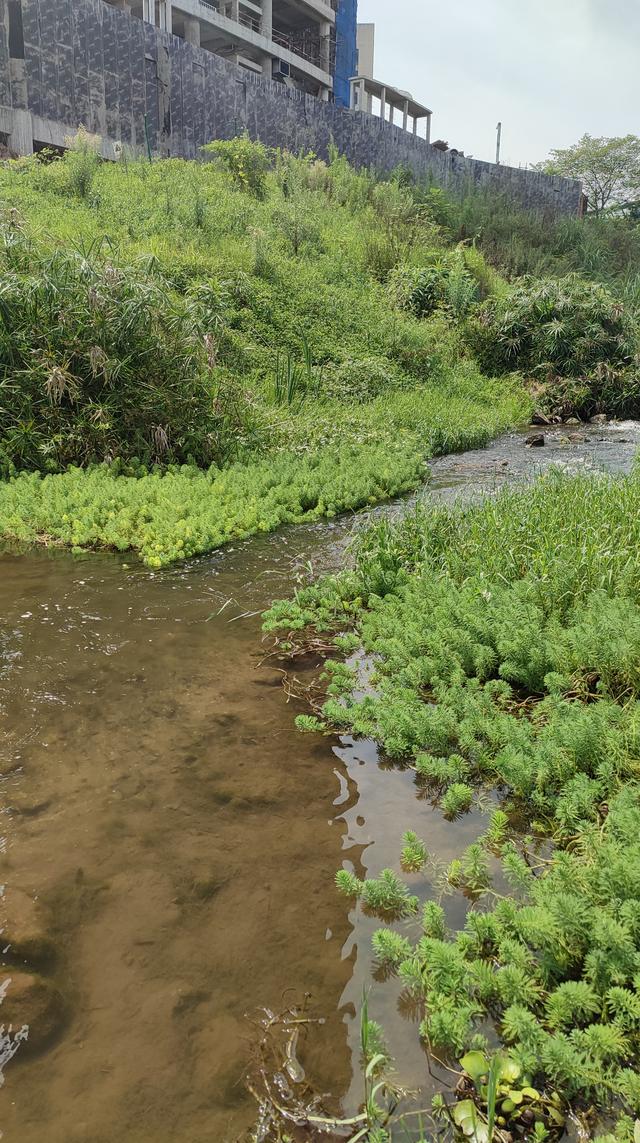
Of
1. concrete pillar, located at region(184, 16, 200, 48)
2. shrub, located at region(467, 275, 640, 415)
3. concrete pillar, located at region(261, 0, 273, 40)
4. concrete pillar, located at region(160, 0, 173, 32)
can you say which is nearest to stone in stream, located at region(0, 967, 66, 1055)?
shrub, located at region(467, 275, 640, 415)

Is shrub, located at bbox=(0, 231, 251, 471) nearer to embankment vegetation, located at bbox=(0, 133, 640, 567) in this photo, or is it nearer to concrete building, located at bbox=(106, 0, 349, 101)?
embankment vegetation, located at bbox=(0, 133, 640, 567)

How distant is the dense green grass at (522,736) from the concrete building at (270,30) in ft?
95.8

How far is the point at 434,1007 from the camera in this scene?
1.92 meters

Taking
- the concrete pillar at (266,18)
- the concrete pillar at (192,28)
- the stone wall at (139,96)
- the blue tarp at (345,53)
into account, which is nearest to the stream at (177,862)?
the stone wall at (139,96)

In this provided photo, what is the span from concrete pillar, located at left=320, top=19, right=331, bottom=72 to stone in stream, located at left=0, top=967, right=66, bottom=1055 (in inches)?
1611

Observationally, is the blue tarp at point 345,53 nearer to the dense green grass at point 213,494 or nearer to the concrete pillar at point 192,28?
the concrete pillar at point 192,28

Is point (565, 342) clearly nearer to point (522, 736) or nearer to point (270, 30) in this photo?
point (522, 736)

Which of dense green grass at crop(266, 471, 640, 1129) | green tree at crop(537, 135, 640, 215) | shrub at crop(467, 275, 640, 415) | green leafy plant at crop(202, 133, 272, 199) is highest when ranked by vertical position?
green tree at crop(537, 135, 640, 215)

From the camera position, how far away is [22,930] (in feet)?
7.33

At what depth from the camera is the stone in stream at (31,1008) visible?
1.91m

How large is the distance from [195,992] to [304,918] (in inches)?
15.9

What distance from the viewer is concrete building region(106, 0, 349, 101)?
27984mm

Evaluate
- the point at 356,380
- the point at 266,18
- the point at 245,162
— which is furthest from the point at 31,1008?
the point at 266,18

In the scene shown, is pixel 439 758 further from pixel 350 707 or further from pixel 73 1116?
pixel 73 1116
